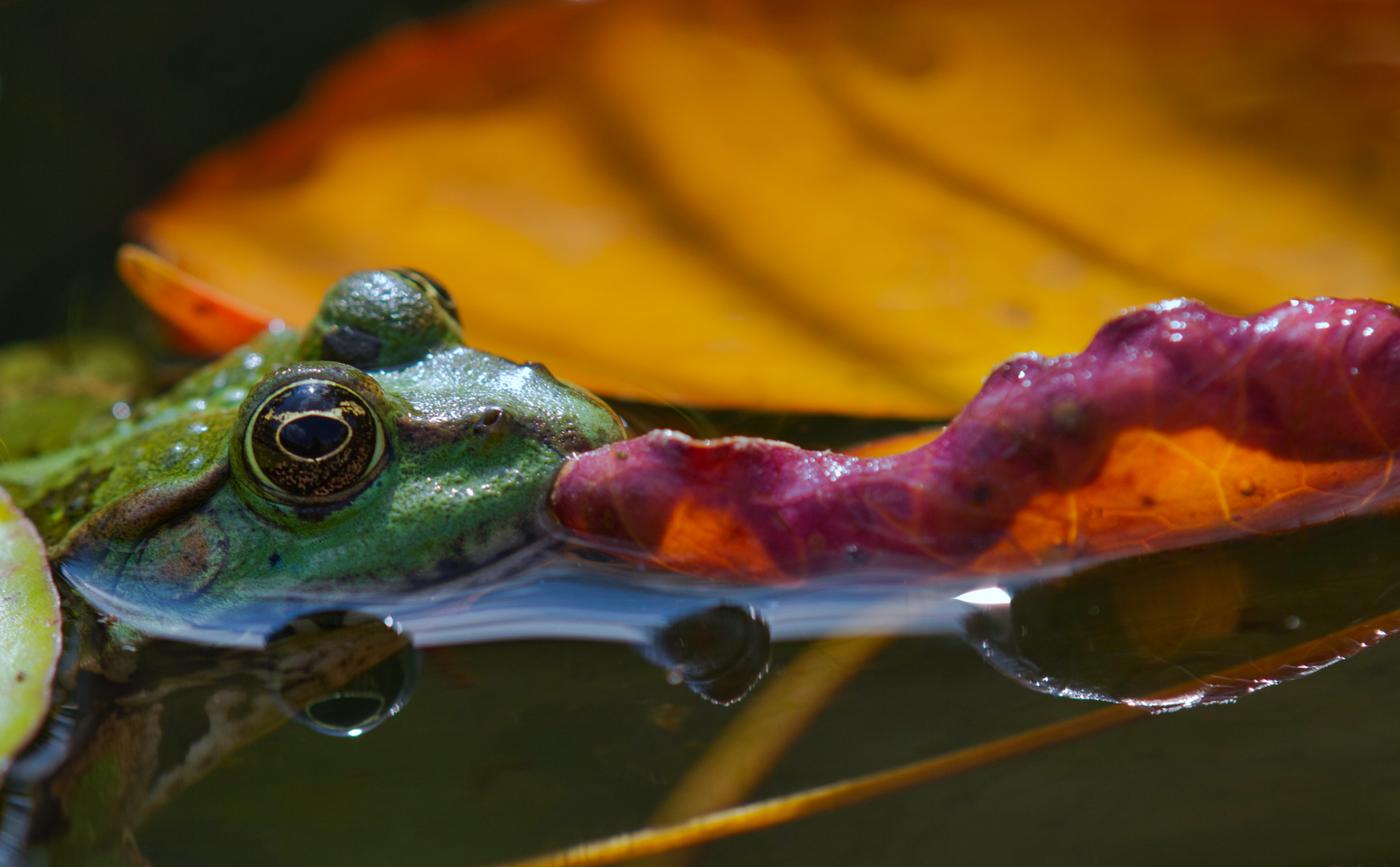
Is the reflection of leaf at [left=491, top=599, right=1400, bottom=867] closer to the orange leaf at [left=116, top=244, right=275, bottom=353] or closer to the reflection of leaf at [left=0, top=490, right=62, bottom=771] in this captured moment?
the reflection of leaf at [left=0, top=490, right=62, bottom=771]

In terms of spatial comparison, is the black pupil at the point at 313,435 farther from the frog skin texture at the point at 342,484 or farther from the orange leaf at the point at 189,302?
the orange leaf at the point at 189,302

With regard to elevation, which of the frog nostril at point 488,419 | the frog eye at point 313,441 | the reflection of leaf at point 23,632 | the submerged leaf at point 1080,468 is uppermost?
the submerged leaf at point 1080,468

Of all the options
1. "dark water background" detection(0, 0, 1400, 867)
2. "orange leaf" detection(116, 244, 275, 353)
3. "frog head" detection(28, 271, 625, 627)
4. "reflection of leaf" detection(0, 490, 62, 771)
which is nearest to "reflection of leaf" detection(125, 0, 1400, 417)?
"orange leaf" detection(116, 244, 275, 353)

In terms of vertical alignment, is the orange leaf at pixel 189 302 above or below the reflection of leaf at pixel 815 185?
below

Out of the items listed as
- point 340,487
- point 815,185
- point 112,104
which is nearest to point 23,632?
point 340,487

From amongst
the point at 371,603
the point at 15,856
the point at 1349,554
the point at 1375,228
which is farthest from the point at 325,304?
the point at 1375,228

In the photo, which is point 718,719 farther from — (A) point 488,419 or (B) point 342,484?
(B) point 342,484

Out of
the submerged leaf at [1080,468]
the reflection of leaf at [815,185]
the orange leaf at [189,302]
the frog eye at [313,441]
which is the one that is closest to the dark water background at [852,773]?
the submerged leaf at [1080,468]
